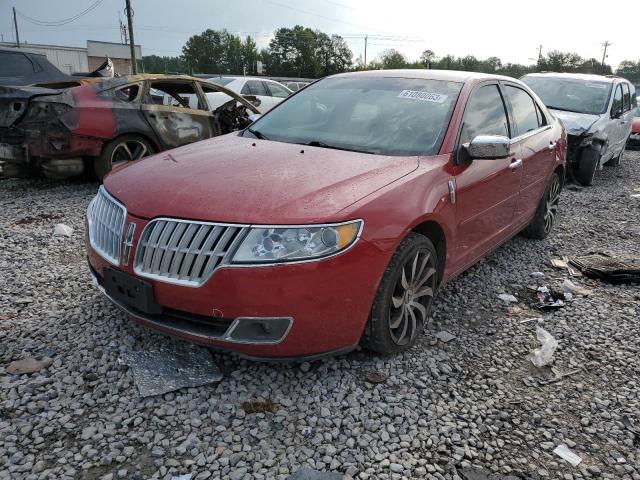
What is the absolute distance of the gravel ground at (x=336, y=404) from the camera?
2234mm

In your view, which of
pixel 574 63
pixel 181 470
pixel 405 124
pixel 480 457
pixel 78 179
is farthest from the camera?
pixel 574 63

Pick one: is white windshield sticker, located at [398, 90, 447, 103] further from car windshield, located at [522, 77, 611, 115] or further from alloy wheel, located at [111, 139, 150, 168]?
car windshield, located at [522, 77, 611, 115]

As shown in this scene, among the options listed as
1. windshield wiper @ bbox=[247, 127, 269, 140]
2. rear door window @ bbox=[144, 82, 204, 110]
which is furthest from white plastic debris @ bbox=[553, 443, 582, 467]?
rear door window @ bbox=[144, 82, 204, 110]

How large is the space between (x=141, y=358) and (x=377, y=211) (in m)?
1.55

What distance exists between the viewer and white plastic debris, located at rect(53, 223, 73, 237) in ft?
16.5

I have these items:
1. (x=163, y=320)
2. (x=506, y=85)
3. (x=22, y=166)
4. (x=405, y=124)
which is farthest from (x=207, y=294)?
(x=22, y=166)

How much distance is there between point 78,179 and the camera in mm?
7344

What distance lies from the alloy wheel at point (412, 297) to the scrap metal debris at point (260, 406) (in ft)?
2.56

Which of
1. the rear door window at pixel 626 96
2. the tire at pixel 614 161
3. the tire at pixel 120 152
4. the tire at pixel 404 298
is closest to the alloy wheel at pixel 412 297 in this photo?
the tire at pixel 404 298

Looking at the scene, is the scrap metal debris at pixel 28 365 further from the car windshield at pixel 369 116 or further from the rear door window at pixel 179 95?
the rear door window at pixel 179 95

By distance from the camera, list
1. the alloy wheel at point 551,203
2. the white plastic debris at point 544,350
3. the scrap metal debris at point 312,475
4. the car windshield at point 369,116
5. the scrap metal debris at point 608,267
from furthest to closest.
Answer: the alloy wheel at point 551,203 < the scrap metal debris at point 608,267 < the car windshield at point 369,116 < the white plastic debris at point 544,350 < the scrap metal debris at point 312,475

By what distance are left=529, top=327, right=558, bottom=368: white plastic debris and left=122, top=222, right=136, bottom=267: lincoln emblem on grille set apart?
2460 mm

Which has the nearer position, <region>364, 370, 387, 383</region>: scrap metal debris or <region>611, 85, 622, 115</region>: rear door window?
<region>364, 370, 387, 383</region>: scrap metal debris

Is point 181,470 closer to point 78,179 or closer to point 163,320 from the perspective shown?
point 163,320
